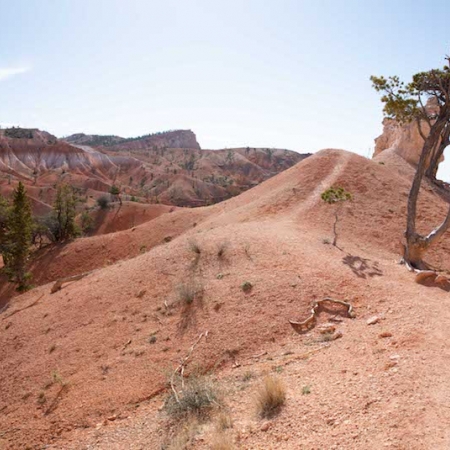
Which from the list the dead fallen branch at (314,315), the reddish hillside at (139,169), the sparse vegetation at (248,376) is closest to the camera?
the sparse vegetation at (248,376)

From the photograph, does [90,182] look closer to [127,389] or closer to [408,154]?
[408,154]

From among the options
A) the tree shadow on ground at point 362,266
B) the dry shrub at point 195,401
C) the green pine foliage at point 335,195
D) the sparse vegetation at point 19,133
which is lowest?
the dry shrub at point 195,401

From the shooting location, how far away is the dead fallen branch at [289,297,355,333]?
28.6 feet

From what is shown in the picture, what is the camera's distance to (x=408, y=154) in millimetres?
29312

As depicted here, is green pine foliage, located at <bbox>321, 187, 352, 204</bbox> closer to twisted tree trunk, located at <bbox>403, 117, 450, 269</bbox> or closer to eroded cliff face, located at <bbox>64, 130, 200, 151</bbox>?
twisted tree trunk, located at <bbox>403, 117, 450, 269</bbox>

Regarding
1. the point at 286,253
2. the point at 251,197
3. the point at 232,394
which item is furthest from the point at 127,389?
the point at 251,197

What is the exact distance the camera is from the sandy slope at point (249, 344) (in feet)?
16.4

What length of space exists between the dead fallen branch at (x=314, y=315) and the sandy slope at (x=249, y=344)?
22cm

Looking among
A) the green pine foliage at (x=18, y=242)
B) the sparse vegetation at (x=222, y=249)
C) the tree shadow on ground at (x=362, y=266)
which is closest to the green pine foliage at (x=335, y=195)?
the tree shadow on ground at (x=362, y=266)

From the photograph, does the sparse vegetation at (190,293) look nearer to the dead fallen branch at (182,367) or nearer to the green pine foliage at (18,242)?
the dead fallen branch at (182,367)

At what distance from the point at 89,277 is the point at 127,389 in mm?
9773

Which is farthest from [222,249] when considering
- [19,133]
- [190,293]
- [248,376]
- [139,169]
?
[19,133]

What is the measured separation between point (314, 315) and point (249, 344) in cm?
180

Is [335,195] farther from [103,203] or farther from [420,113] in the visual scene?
[103,203]
